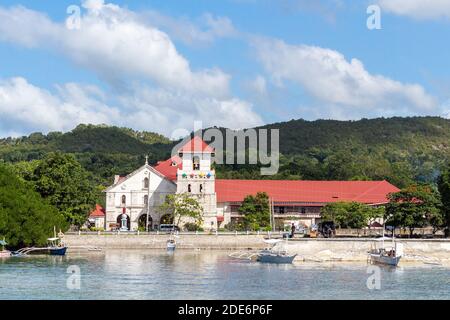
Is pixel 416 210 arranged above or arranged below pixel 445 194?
below

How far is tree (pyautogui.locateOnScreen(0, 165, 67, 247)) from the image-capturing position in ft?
210

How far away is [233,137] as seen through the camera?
170000mm

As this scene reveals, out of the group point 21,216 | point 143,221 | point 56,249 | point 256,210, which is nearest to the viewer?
point 21,216

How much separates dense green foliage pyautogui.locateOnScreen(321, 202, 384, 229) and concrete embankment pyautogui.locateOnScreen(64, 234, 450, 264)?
451 inches

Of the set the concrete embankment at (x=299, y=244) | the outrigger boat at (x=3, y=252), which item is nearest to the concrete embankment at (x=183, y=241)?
the concrete embankment at (x=299, y=244)

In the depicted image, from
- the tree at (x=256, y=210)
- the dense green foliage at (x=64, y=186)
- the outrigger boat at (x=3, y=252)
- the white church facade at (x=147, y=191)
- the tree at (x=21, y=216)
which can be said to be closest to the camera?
the outrigger boat at (x=3, y=252)

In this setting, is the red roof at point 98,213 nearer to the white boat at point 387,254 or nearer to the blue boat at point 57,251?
the blue boat at point 57,251

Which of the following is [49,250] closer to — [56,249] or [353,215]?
[56,249]

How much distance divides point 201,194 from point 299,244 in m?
20.9

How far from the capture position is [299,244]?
67.9 m

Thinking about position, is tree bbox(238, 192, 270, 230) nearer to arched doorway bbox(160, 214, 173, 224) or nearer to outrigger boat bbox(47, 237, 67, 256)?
arched doorway bbox(160, 214, 173, 224)

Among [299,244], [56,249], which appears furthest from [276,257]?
[56,249]

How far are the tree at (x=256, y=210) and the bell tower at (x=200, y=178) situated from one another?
3.15 m

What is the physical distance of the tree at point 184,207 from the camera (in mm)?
84188
